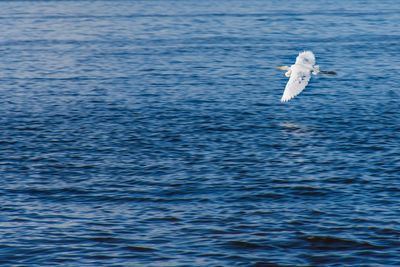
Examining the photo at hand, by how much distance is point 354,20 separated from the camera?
122 m

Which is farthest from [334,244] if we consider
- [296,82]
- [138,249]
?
[296,82]

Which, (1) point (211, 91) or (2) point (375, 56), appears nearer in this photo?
(1) point (211, 91)

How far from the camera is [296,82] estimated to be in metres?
48.1

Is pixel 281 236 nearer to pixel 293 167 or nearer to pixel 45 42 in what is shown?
pixel 293 167

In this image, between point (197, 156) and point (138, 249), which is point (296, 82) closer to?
point (197, 156)

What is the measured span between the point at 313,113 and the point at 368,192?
18.5 m

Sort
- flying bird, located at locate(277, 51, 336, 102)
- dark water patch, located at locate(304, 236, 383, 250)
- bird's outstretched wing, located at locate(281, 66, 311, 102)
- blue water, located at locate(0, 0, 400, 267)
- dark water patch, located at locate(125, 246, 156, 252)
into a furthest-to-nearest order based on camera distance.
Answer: flying bird, located at locate(277, 51, 336, 102)
bird's outstretched wing, located at locate(281, 66, 311, 102)
blue water, located at locate(0, 0, 400, 267)
dark water patch, located at locate(304, 236, 383, 250)
dark water patch, located at locate(125, 246, 156, 252)

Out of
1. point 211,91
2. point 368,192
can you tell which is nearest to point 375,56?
point 211,91

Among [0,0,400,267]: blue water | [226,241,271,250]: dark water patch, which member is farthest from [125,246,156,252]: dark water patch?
[226,241,271,250]: dark water patch

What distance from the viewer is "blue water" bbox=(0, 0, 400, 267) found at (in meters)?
34.9

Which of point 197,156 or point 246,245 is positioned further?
point 197,156

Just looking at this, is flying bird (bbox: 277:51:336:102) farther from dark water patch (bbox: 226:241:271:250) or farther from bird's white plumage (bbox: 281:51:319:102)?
dark water patch (bbox: 226:241:271:250)

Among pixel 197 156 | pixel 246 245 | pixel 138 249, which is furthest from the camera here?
pixel 197 156

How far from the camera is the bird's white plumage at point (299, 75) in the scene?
154 feet
